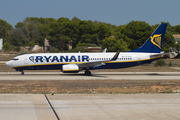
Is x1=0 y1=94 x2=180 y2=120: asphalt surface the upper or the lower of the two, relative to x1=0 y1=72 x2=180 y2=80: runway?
lower

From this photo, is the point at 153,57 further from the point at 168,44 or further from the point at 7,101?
the point at 168,44

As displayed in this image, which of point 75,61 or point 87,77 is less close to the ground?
point 75,61

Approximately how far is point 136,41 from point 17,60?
5797cm

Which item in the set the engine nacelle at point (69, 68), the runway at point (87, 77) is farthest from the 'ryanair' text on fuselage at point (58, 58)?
the runway at point (87, 77)

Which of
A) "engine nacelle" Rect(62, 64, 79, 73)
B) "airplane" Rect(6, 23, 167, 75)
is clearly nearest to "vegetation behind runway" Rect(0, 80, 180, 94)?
"engine nacelle" Rect(62, 64, 79, 73)

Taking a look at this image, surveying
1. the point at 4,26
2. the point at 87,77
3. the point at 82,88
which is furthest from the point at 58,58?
the point at 4,26

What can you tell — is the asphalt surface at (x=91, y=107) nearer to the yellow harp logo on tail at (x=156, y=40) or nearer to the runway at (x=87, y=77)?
the runway at (x=87, y=77)

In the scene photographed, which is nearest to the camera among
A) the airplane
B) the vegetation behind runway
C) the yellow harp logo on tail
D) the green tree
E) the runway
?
the vegetation behind runway

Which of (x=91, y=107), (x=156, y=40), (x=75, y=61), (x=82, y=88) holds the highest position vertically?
(x=156, y=40)

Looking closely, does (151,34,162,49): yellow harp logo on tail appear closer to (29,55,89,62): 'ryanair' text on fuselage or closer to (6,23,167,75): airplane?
(6,23,167,75): airplane

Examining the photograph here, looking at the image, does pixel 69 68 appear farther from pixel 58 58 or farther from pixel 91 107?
pixel 91 107

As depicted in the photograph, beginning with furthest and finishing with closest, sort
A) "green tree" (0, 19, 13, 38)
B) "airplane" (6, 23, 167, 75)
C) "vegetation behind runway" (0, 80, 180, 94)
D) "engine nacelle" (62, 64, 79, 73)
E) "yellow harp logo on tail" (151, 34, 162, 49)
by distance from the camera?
"green tree" (0, 19, 13, 38)
"yellow harp logo on tail" (151, 34, 162, 49)
"airplane" (6, 23, 167, 75)
"engine nacelle" (62, 64, 79, 73)
"vegetation behind runway" (0, 80, 180, 94)

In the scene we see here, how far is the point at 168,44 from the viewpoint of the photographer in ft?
295

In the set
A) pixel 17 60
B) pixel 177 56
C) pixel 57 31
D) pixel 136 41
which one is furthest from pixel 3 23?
pixel 17 60
